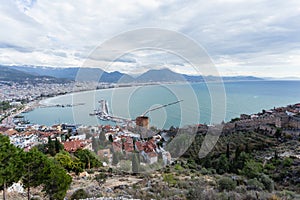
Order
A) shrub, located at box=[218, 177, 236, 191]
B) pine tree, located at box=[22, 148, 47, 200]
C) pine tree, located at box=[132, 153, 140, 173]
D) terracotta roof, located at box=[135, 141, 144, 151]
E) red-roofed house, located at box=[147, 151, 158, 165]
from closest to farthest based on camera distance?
1. pine tree, located at box=[22, 148, 47, 200]
2. shrub, located at box=[218, 177, 236, 191]
3. pine tree, located at box=[132, 153, 140, 173]
4. red-roofed house, located at box=[147, 151, 158, 165]
5. terracotta roof, located at box=[135, 141, 144, 151]

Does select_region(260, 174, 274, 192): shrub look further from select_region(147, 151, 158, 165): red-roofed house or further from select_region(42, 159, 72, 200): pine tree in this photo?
select_region(42, 159, 72, 200): pine tree

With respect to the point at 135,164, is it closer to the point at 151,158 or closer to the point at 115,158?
the point at 151,158

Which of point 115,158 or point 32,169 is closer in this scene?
point 32,169

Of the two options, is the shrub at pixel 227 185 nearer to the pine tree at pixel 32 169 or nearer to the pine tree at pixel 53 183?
the pine tree at pixel 53 183

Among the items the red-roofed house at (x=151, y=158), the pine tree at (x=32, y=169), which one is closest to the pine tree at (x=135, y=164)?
the red-roofed house at (x=151, y=158)

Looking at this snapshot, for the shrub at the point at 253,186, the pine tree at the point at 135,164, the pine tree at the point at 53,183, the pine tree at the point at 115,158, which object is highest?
the pine tree at the point at 53,183

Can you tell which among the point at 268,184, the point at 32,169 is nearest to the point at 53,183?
the point at 32,169

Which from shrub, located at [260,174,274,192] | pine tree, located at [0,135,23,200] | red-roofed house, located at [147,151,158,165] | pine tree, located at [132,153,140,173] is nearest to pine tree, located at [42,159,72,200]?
pine tree, located at [0,135,23,200]

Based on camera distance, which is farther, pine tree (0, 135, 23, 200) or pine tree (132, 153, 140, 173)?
pine tree (132, 153, 140, 173)

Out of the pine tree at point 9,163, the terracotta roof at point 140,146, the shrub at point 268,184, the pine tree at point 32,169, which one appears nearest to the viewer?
the pine tree at point 9,163

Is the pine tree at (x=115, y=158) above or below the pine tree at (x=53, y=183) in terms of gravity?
below

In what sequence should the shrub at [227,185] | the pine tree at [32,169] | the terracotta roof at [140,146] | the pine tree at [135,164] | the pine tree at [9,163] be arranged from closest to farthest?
the pine tree at [9,163] → the pine tree at [32,169] → the shrub at [227,185] → the pine tree at [135,164] → the terracotta roof at [140,146]

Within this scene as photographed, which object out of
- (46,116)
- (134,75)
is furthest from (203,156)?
(46,116)
